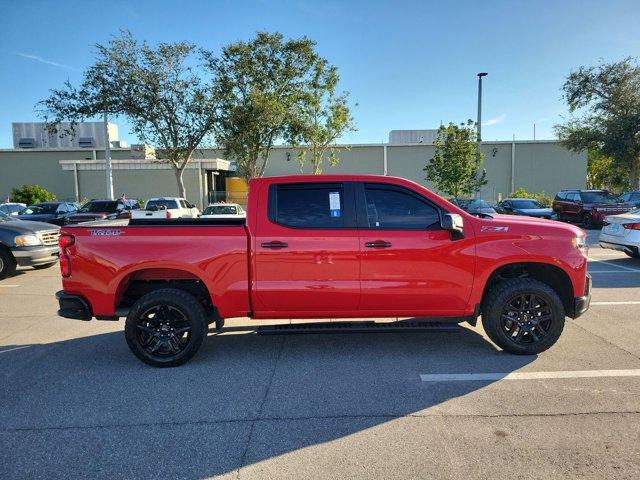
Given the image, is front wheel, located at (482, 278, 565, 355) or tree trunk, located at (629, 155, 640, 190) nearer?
front wheel, located at (482, 278, 565, 355)

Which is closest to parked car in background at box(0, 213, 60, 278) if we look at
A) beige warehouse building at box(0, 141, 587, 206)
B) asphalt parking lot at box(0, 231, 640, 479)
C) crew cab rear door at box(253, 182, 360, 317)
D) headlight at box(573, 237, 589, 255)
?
asphalt parking lot at box(0, 231, 640, 479)

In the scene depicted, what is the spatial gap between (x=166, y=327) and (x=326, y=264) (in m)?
1.83

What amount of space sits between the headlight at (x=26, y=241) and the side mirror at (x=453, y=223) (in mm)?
9379

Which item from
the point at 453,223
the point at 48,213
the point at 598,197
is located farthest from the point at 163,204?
the point at 598,197

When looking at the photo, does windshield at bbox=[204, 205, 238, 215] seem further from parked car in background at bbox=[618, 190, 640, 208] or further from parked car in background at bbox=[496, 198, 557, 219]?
parked car in background at bbox=[618, 190, 640, 208]

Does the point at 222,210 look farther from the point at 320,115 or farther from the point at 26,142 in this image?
the point at 26,142

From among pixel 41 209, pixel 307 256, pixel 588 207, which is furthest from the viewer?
pixel 588 207

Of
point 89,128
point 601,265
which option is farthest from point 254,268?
point 89,128

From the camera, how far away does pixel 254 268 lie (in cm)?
470

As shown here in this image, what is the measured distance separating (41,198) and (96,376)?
31.9 meters

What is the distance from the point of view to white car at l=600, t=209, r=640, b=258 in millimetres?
10391

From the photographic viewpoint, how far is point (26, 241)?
32.9ft

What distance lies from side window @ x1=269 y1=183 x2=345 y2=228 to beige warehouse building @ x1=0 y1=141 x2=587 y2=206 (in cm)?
3276

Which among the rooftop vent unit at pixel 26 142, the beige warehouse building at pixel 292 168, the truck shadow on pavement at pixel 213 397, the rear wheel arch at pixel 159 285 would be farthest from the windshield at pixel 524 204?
the rooftop vent unit at pixel 26 142
